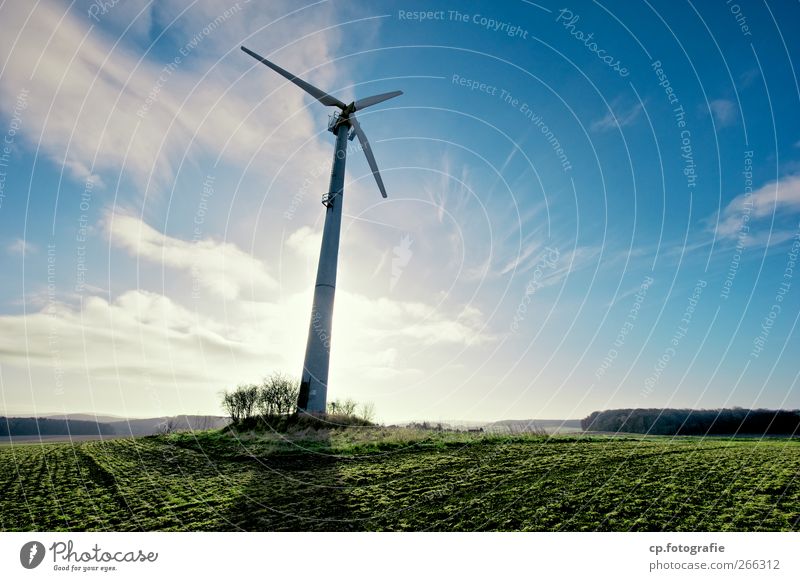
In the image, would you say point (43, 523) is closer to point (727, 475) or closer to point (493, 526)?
point (493, 526)

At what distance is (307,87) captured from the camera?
1598 inches

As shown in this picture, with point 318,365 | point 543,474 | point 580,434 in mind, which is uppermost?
point 318,365

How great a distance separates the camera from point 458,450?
68.3ft

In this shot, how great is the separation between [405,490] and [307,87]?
41165 millimetres

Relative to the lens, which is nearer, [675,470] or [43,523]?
[43,523]

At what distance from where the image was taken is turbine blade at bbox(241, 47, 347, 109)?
36844 mm

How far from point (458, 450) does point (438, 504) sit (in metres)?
10.5

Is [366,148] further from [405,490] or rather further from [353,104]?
[405,490]

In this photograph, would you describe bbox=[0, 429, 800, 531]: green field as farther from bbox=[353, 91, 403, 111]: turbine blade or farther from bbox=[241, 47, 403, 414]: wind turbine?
bbox=[353, 91, 403, 111]: turbine blade

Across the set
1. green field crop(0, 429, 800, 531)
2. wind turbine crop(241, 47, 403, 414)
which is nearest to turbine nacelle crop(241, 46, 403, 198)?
wind turbine crop(241, 47, 403, 414)

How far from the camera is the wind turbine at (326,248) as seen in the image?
107ft

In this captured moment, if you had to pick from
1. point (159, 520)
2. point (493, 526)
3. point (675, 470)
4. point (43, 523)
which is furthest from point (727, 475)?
point (43, 523)

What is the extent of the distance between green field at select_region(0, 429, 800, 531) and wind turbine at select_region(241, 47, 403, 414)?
1189 centimetres
